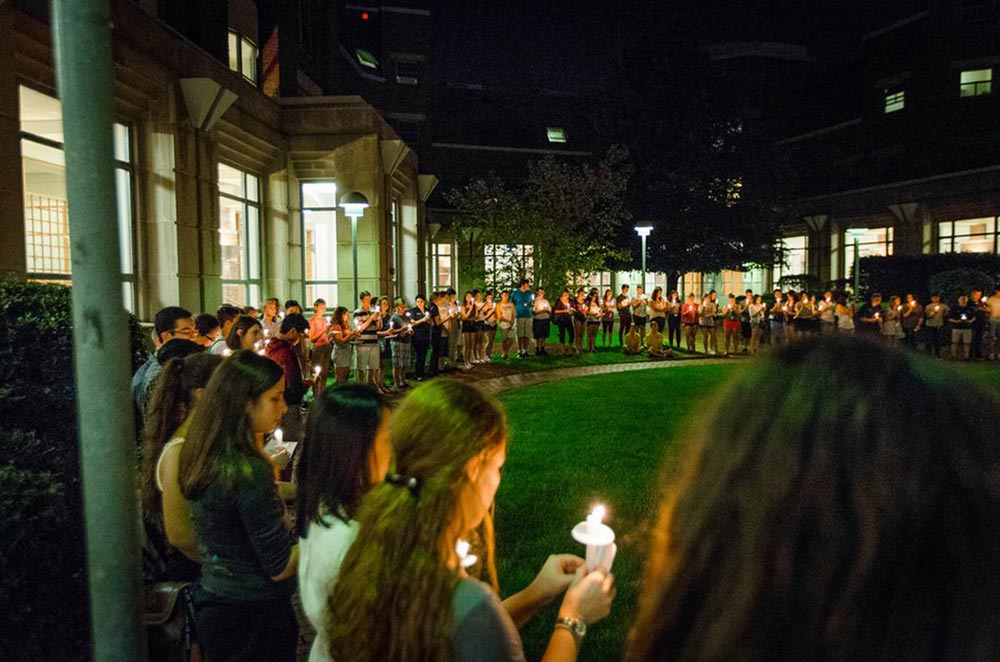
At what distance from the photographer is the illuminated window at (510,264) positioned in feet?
85.6

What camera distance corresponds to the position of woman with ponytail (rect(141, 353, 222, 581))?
3277 mm

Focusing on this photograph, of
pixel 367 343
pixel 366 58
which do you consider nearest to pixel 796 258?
pixel 366 58

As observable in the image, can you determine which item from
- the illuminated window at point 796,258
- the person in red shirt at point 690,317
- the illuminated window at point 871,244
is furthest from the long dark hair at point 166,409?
the illuminated window at point 796,258

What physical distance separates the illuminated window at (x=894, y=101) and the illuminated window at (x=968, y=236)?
22.6 ft

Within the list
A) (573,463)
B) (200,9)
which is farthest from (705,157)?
(573,463)

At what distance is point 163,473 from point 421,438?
1896mm

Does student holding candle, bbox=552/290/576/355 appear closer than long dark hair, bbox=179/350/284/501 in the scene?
No

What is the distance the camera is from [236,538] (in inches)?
111

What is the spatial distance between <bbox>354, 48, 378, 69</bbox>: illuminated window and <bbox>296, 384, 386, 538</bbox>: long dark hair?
1470 inches

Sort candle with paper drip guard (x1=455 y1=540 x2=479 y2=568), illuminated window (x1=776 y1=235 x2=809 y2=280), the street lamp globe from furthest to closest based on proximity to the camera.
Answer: illuminated window (x1=776 y1=235 x2=809 y2=280)
the street lamp globe
candle with paper drip guard (x1=455 y1=540 x2=479 y2=568)

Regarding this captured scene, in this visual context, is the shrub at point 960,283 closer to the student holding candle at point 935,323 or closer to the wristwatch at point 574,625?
the student holding candle at point 935,323

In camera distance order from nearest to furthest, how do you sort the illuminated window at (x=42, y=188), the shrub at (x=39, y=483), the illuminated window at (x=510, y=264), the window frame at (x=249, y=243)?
the shrub at (x=39, y=483) → the illuminated window at (x=42, y=188) → the window frame at (x=249, y=243) → the illuminated window at (x=510, y=264)

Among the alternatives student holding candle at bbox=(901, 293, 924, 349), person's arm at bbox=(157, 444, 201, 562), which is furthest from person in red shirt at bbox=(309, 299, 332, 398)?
student holding candle at bbox=(901, 293, 924, 349)

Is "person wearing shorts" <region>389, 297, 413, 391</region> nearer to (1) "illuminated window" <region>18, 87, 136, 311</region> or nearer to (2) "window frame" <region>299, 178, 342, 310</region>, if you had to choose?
(1) "illuminated window" <region>18, 87, 136, 311</region>
